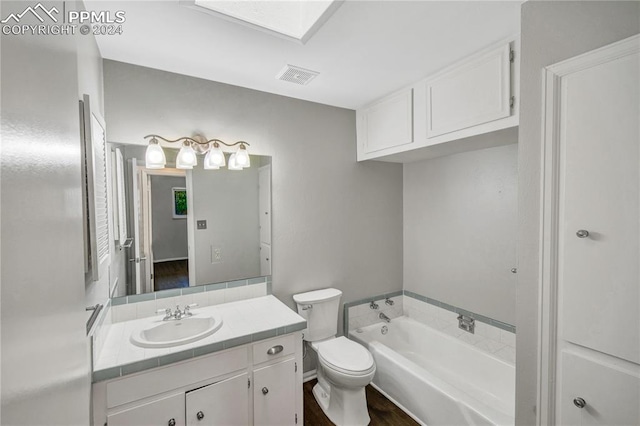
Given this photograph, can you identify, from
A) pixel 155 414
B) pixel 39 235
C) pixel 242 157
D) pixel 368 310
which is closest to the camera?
pixel 39 235

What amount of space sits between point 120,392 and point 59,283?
1.05 m

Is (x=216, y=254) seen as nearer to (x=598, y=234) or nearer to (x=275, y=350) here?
(x=275, y=350)

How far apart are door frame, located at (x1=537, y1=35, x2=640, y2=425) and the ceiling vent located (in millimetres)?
1341

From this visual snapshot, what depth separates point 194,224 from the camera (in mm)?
2178

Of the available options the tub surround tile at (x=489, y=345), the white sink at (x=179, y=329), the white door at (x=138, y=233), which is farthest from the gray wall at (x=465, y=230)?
the white door at (x=138, y=233)

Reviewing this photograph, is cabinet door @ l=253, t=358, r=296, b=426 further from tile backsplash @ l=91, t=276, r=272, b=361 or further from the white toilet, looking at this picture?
tile backsplash @ l=91, t=276, r=272, b=361

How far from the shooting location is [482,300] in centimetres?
243

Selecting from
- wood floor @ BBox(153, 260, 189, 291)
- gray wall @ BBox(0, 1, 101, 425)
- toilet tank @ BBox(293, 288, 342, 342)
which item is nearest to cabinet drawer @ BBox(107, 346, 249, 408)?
gray wall @ BBox(0, 1, 101, 425)

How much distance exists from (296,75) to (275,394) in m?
2.08

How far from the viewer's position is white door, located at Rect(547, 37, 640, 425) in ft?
3.48

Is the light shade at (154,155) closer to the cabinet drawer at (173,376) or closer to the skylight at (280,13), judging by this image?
the skylight at (280,13)

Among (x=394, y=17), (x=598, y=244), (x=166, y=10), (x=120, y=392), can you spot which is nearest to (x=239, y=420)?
(x=120, y=392)

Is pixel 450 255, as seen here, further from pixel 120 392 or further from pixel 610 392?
pixel 120 392

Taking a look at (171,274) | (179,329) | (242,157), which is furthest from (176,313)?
(242,157)
